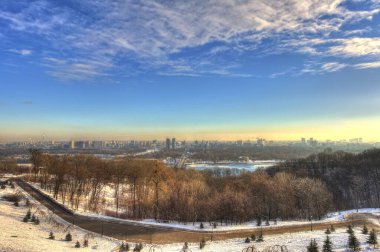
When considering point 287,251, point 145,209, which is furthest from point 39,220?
point 287,251

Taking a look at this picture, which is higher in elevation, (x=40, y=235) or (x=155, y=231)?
(x=40, y=235)

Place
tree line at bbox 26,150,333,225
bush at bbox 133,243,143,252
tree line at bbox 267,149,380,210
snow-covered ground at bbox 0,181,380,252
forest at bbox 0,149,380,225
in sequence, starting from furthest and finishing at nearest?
1. tree line at bbox 267,149,380,210
2. forest at bbox 0,149,380,225
3. tree line at bbox 26,150,333,225
4. bush at bbox 133,243,143,252
5. snow-covered ground at bbox 0,181,380,252

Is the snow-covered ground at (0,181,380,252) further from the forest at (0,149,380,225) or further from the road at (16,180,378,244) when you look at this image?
the forest at (0,149,380,225)

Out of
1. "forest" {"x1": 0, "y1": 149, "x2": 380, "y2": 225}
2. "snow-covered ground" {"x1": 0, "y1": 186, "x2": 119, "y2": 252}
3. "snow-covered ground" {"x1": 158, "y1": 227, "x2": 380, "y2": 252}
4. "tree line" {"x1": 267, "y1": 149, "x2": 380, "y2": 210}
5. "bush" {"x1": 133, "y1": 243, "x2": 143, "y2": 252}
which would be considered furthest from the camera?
"tree line" {"x1": 267, "y1": 149, "x2": 380, "y2": 210}

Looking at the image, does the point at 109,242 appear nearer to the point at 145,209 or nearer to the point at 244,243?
the point at 244,243

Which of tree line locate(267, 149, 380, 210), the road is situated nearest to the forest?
tree line locate(267, 149, 380, 210)

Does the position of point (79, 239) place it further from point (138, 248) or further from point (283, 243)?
point (283, 243)

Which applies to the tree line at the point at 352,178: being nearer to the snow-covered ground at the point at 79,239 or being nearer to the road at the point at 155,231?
the road at the point at 155,231

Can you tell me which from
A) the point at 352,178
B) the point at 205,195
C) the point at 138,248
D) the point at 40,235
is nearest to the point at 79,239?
the point at 40,235
